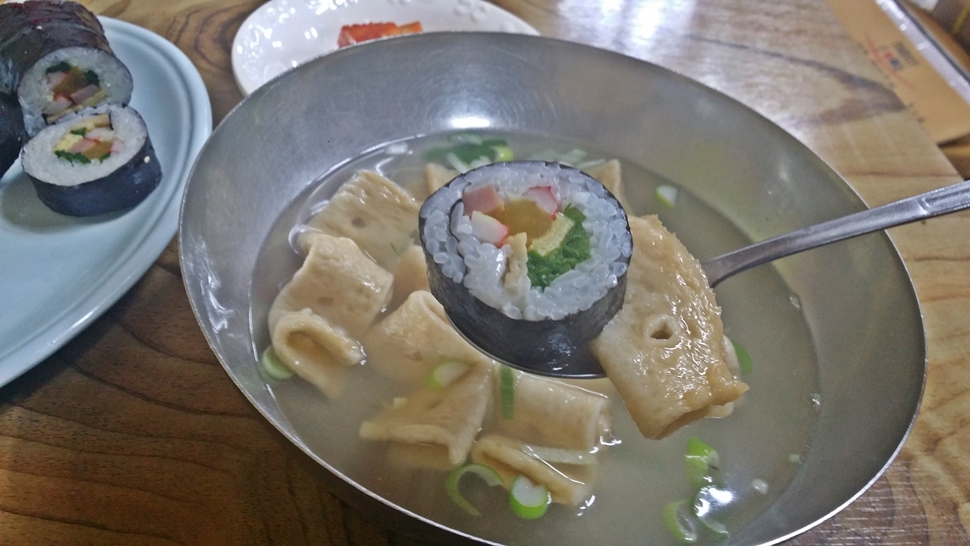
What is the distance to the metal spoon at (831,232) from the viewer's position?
1343mm

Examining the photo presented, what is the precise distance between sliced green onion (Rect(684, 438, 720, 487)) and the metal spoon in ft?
1.02

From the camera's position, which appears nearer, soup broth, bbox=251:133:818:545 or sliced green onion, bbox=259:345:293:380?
soup broth, bbox=251:133:818:545

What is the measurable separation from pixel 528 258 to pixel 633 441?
21.4 inches

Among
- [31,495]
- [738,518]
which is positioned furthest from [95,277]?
[738,518]

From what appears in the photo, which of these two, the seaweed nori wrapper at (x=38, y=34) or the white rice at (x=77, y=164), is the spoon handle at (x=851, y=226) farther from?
the seaweed nori wrapper at (x=38, y=34)

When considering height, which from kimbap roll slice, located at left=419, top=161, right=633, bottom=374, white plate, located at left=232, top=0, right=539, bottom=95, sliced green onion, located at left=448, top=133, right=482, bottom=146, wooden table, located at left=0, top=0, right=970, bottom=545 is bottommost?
wooden table, located at left=0, top=0, right=970, bottom=545

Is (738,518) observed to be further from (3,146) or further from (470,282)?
(3,146)

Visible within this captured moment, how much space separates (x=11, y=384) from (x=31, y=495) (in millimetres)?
320

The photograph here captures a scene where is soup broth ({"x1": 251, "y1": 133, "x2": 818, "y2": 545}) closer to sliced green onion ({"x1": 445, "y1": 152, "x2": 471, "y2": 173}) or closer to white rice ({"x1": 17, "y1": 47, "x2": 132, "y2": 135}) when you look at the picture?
sliced green onion ({"x1": 445, "y1": 152, "x2": 471, "y2": 173})

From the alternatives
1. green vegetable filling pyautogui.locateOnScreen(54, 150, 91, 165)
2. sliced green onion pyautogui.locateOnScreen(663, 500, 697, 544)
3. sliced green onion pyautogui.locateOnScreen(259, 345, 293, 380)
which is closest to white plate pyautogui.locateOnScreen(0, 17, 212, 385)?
green vegetable filling pyautogui.locateOnScreen(54, 150, 91, 165)

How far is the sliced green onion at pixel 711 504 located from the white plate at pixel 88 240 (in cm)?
150

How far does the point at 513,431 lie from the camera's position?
1.47 metres

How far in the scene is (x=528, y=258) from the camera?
1.31m

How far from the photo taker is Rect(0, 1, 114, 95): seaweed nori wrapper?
215 cm
